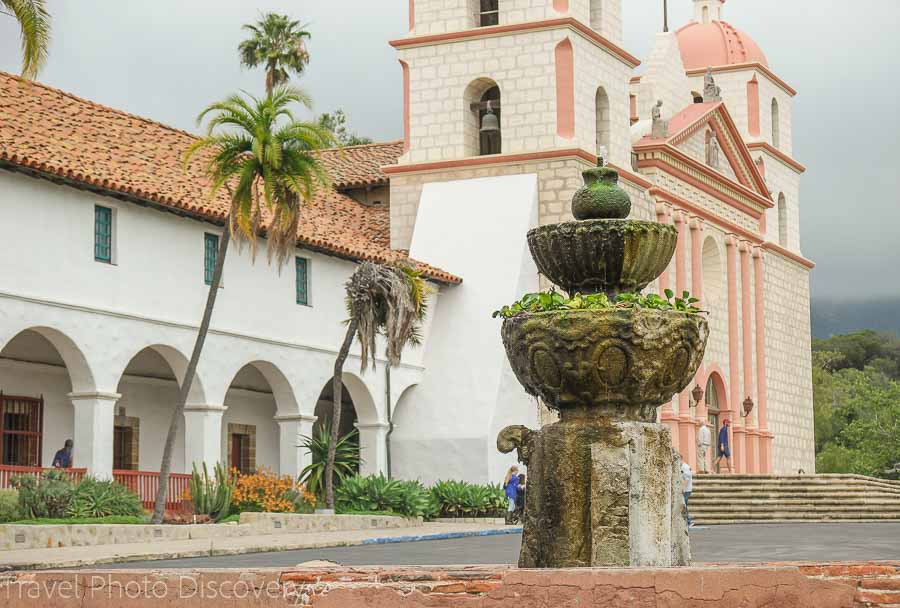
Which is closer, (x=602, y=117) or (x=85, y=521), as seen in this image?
(x=85, y=521)

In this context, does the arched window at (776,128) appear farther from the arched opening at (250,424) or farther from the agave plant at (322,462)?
the agave plant at (322,462)

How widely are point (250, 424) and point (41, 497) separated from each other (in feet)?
33.4

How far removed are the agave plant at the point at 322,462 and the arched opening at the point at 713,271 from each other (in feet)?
48.5

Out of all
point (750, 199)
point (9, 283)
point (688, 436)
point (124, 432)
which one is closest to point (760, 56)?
point (750, 199)

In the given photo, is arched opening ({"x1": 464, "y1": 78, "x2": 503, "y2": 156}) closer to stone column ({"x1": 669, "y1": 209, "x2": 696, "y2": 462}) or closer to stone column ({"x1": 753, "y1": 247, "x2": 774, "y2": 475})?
stone column ({"x1": 669, "y1": 209, "x2": 696, "y2": 462})

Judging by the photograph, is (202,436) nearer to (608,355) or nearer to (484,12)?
(484,12)

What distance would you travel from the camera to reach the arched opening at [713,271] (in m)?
41.4

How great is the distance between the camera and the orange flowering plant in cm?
2545

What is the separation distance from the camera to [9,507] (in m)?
20.9

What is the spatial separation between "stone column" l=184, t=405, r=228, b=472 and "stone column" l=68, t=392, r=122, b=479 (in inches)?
91.0

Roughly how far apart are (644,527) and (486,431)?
21.0 meters

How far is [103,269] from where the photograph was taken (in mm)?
24406

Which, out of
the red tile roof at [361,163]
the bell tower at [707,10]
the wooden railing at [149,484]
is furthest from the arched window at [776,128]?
the wooden railing at [149,484]

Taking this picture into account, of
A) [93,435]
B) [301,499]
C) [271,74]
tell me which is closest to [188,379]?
[93,435]
